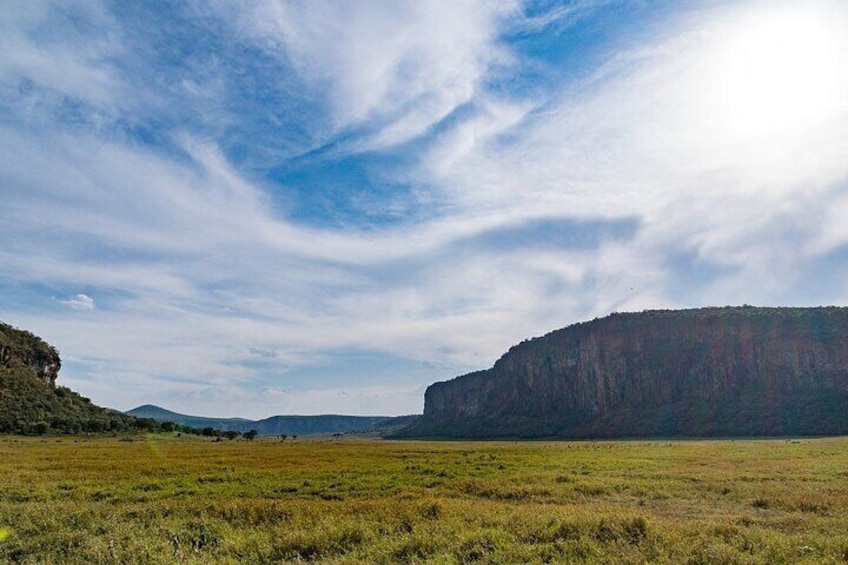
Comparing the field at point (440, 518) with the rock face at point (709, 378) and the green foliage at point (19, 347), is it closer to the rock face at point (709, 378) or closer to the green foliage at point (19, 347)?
the rock face at point (709, 378)

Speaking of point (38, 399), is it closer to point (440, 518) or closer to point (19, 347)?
point (19, 347)

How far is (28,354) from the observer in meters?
134

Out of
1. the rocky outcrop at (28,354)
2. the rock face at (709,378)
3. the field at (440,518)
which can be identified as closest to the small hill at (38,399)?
the rocky outcrop at (28,354)

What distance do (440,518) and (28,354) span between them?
151 metres

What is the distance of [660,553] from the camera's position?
12312 mm

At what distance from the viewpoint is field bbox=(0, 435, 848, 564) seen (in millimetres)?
13312

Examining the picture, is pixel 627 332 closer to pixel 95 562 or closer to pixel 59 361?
pixel 59 361

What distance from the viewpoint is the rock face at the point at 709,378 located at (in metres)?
130

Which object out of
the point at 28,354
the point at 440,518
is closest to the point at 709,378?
the point at 440,518

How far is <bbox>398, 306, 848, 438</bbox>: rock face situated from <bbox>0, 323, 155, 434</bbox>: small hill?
4528 inches

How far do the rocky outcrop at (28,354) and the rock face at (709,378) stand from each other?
5038 inches

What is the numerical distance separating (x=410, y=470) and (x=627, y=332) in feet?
554

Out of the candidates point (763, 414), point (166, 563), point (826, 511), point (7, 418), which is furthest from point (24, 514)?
point (763, 414)

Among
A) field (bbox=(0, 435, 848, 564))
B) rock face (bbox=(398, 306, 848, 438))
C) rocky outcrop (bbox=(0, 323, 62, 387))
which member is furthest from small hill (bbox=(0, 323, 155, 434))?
rock face (bbox=(398, 306, 848, 438))
